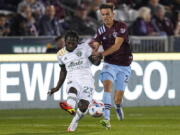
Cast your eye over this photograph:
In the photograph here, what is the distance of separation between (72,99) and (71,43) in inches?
40.8

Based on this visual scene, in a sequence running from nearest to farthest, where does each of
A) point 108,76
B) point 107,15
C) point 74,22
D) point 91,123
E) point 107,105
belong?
point 107,105, point 107,15, point 108,76, point 91,123, point 74,22

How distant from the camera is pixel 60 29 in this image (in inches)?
948

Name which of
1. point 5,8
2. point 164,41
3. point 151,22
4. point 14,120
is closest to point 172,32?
point 151,22

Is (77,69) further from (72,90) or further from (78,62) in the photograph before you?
(72,90)

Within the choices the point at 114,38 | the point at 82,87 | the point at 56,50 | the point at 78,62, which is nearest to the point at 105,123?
the point at 82,87

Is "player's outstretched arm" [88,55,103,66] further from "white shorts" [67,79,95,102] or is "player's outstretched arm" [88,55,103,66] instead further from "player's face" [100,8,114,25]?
"player's face" [100,8,114,25]

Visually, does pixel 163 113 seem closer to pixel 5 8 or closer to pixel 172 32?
pixel 172 32

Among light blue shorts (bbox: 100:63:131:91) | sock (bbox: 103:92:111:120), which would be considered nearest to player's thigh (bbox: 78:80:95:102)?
sock (bbox: 103:92:111:120)

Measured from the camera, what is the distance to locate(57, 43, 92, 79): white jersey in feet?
51.2

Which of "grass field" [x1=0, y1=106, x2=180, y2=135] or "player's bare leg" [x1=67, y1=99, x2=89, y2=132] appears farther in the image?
"grass field" [x1=0, y1=106, x2=180, y2=135]

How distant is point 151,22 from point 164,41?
2.13 m

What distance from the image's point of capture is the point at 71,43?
15367mm

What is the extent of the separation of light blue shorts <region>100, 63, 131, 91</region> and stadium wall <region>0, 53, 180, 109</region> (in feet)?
11.8

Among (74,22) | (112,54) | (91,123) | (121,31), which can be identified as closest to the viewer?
(121,31)
